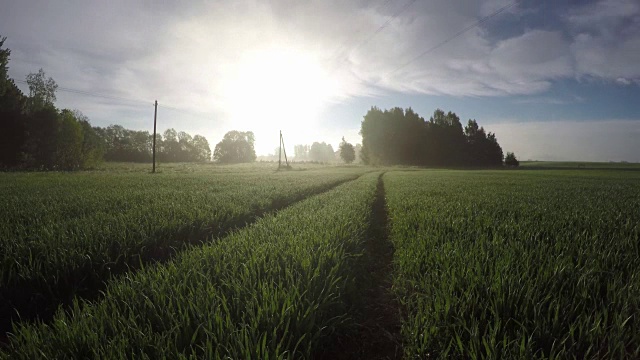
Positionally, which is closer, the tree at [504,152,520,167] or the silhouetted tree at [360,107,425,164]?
the silhouetted tree at [360,107,425,164]

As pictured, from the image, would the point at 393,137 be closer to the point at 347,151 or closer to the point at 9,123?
the point at 347,151

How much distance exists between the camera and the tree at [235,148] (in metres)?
109

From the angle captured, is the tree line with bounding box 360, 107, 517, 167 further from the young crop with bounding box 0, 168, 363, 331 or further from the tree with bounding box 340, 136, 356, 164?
the young crop with bounding box 0, 168, 363, 331

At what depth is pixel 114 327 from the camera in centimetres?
198

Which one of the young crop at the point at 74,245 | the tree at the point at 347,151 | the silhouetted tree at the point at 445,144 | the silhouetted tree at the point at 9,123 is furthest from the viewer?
the tree at the point at 347,151

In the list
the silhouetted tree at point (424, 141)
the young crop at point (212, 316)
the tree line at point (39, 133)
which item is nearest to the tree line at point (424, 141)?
the silhouetted tree at point (424, 141)

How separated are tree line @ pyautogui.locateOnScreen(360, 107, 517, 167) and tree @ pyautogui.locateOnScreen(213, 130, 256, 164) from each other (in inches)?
2148

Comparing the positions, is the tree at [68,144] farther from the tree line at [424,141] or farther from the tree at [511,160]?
the tree at [511,160]

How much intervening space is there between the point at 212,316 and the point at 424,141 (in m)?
82.8

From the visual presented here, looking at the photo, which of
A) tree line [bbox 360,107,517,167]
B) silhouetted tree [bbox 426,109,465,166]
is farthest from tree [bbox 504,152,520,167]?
silhouetted tree [bbox 426,109,465,166]

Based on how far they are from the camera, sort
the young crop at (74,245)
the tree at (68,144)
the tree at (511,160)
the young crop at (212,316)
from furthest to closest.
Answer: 1. the tree at (511,160)
2. the tree at (68,144)
3. the young crop at (74,245)
4. the young crop at (212,316)

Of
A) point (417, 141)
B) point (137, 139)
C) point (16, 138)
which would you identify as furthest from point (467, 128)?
point (137, 139)

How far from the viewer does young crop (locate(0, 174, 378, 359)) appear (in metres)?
1.82

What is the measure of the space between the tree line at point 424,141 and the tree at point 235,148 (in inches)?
2148
